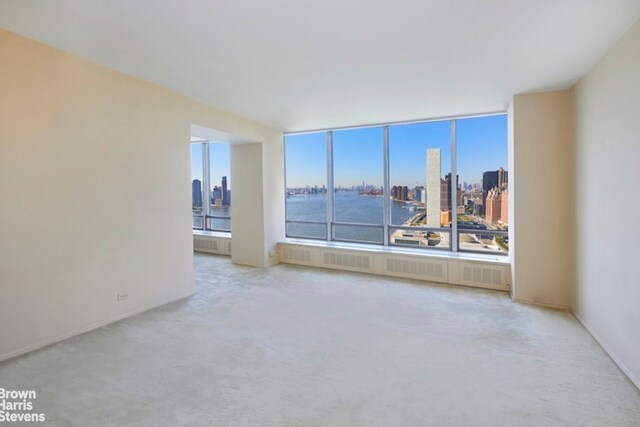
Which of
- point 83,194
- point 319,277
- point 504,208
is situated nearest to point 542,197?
point 504,208

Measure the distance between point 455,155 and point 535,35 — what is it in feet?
9.59

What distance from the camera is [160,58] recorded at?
10.3 ft

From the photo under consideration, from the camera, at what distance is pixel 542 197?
4059 mm

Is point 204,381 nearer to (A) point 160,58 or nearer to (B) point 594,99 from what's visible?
(A) point 160,58

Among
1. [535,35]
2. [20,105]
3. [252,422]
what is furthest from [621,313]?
[20,105]

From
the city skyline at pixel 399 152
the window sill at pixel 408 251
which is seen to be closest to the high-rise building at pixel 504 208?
the city skyline at pixel 399 152

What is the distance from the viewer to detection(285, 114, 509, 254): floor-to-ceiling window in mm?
5258

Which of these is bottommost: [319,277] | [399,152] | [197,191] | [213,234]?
[319,277]

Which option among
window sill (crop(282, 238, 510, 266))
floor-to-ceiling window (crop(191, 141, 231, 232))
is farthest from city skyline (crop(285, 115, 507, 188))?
floor-to-ceiling window (crop(191, 141, 231, 232))

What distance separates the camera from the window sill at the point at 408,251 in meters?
4.94

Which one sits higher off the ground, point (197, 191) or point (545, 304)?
point (197, 191)

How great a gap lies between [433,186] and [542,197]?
1.86m

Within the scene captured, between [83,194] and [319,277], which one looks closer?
[83,194]

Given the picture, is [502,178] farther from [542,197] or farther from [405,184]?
[405,184]
